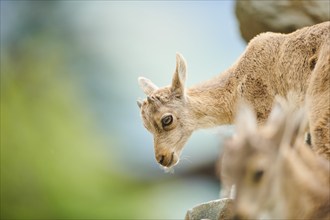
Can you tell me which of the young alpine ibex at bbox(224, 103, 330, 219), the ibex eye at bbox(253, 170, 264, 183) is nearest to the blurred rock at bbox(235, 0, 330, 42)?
the young alpine ibex at bbox(224, 103, 330, 219)

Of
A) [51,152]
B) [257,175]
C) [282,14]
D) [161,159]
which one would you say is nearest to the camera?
[257,175]

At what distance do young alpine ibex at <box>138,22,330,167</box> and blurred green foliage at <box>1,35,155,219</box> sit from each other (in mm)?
3010

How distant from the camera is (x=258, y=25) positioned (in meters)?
9.84

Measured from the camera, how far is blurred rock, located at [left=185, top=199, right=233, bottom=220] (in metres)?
6.30

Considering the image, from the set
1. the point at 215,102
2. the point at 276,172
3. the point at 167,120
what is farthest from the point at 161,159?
the point at 276,172

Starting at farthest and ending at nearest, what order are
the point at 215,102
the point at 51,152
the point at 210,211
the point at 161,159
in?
the point at 51,152, the point at 215,102, the point at 161,159, the point at 210,211

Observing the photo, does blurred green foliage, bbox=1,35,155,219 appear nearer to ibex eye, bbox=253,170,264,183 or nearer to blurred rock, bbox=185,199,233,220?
blurred rock, bbox=185,199,233,220

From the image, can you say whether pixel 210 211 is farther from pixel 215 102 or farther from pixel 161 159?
pixel 215 102

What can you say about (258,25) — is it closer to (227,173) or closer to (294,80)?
(294,80)

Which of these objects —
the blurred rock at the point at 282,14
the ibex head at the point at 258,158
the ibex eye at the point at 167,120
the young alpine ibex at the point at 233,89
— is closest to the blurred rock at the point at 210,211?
the ibex head at the point at 258,158

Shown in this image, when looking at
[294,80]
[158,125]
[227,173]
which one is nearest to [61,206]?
[158,125]

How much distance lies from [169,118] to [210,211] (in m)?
2.06

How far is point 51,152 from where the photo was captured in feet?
38.3

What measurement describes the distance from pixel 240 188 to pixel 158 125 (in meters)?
3.65
